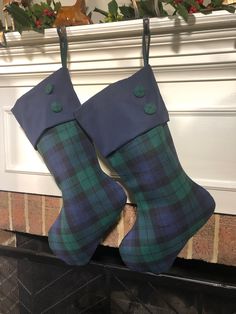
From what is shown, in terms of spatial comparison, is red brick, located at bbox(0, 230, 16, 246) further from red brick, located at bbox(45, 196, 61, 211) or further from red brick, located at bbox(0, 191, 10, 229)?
red brick, located at bbox(45, 196, 61, 211)

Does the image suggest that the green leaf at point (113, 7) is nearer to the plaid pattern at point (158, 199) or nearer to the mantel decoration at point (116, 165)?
the mantel decoration at point (116, 165)

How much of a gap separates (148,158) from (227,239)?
384mm

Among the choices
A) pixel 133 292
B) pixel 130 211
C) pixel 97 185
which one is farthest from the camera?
pixel 133 292

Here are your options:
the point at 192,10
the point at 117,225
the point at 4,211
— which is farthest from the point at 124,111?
the point at 4,211

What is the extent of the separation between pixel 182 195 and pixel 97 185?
266 mm

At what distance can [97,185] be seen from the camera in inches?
45.1

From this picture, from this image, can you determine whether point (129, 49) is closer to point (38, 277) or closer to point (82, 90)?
point (82, 90)

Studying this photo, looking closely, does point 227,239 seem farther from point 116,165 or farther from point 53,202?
point 53,202

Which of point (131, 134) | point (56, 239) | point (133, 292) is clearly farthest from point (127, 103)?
point (133, 292)

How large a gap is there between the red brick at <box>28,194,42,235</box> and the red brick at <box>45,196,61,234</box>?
0.03 meters

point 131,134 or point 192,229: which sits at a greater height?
point 131,134

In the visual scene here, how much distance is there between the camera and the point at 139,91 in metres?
1.04

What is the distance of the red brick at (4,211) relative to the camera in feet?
4.74

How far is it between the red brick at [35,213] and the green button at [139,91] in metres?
0.58
